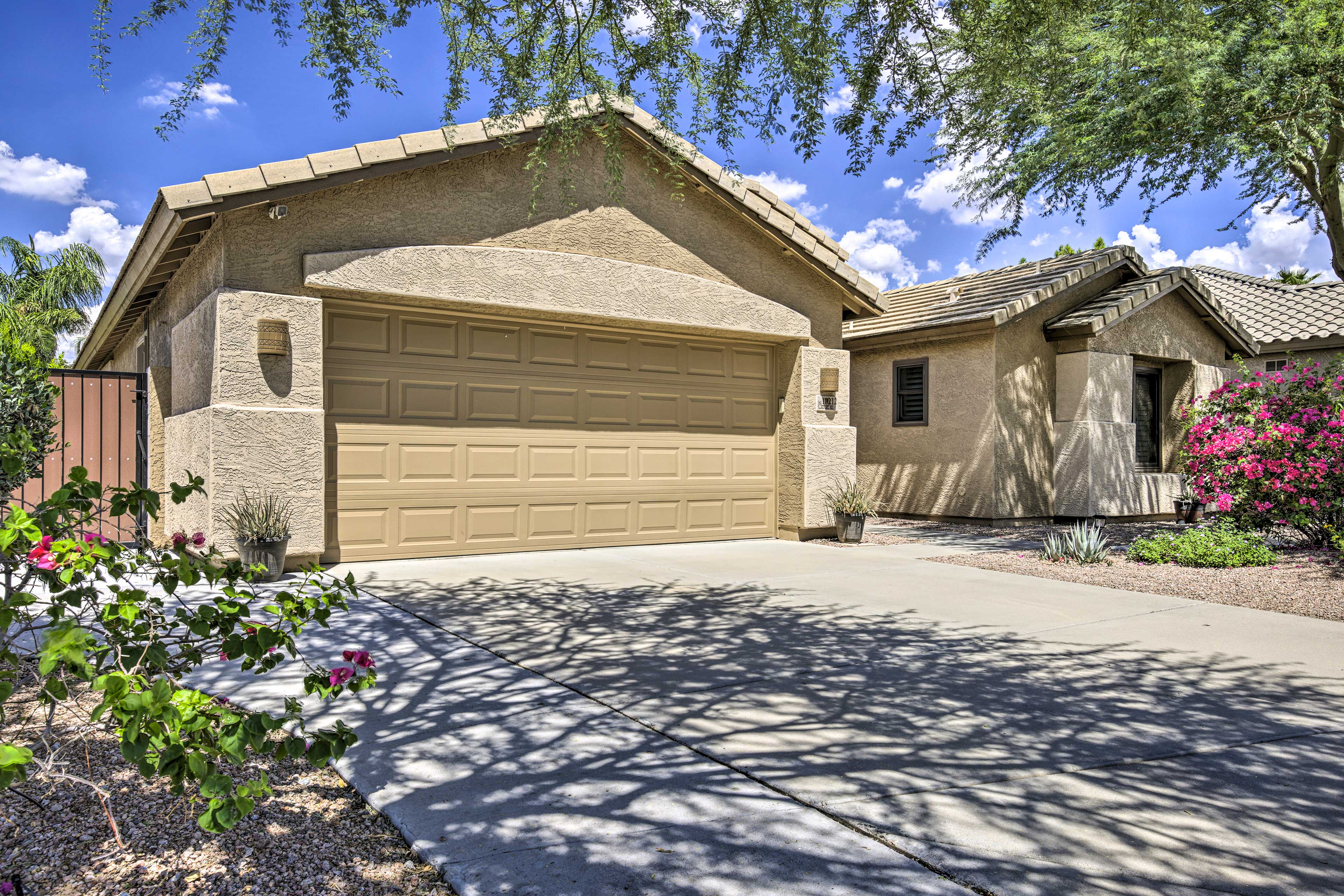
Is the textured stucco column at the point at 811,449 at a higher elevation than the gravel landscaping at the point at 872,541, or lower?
higher

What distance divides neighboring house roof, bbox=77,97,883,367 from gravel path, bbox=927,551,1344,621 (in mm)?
4356

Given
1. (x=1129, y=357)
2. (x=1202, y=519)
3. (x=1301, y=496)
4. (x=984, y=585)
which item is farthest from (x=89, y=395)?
(x=1202, y=519)

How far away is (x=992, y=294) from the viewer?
1488 cm

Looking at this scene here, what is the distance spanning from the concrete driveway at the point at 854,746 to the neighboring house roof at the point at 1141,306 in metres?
8.09

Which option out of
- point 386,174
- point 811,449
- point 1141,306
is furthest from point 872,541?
point 386,174

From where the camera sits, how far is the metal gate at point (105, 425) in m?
10.5

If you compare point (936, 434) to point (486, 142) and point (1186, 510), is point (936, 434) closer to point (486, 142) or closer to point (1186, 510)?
point (1186, 510)

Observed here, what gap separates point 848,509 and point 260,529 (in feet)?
23.6

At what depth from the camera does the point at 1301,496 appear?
9789 mm

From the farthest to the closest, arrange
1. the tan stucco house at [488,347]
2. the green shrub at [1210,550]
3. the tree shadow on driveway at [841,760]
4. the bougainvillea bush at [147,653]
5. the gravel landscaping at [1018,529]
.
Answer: the gravel landscaping at [1018,529] < the green shrub at [1210,550] < the tan stucco house at [488,347] < the tree shadow on driveway at [841,760] < the bougainvillea bush at [147,653]

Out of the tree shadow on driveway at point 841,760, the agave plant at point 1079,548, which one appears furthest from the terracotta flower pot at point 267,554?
the agave plant at point 1079,548

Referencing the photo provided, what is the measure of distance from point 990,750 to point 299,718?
111 inches

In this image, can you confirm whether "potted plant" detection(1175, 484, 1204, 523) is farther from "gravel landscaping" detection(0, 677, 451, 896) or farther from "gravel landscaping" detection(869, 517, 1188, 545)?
"gravel landscaping" detection(0, 677, 451, 896)

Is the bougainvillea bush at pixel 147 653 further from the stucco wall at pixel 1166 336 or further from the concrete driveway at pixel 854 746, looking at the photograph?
the stucco wall at pixel 1166 336
